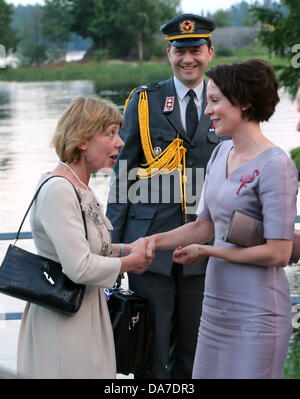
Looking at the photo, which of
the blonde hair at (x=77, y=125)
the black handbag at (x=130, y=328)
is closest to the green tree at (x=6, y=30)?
the black handbag at (x=130, y=328)

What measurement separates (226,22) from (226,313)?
5065 cm

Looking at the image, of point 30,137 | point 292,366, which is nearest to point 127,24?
point 30,137

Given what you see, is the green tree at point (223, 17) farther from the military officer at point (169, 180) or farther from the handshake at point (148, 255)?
the handshake at point (148, 255)

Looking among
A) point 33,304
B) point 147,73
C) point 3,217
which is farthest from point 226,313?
point 147,73

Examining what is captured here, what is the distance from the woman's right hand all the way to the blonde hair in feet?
1.17

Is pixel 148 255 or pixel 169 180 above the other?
pixel 169 180

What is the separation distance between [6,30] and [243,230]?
148 ft

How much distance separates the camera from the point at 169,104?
11.1 feet

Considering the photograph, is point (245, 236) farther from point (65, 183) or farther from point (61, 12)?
point (61, 12)

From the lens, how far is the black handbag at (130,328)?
9.78ft

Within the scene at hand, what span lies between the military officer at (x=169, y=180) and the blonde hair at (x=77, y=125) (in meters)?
0.84

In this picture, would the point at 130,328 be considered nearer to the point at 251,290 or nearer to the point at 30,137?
the point at 251,290

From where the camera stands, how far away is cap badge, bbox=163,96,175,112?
3.36 meters

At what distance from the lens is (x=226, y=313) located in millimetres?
2410
